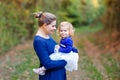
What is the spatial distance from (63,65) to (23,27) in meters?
13.8

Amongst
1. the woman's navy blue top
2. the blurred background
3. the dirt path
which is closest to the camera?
the woman's navy blue top

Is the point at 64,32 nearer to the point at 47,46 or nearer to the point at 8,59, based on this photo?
the point at 47,46

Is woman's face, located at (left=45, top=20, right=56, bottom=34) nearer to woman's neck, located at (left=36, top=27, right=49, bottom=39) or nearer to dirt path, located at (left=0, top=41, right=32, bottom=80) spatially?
woman's neck, located at (left=36, top=27, right=49, bottom=39)

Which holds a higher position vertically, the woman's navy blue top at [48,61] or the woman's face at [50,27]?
the woman's face at [50,27]

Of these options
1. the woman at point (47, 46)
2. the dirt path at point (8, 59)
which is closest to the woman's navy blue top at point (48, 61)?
the woman at point (47, 46)

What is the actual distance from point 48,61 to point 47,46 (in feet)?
0.75

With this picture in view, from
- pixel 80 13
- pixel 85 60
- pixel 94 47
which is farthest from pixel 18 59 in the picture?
pixel 80 13

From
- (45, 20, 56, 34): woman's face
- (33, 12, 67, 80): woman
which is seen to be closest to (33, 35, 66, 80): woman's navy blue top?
(33, 12, 67, 80): woman

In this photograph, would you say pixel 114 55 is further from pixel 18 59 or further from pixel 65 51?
pixel 65 51

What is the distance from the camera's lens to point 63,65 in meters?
6.11

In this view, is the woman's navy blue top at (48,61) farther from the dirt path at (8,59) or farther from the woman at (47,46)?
the dirt path at (8,59)

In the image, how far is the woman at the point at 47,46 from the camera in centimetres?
587

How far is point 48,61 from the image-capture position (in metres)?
5.91

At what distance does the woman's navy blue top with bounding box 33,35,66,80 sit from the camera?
19.2 feet
